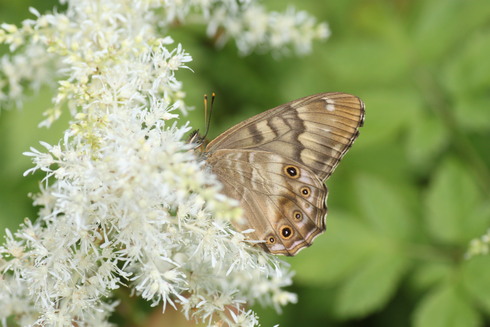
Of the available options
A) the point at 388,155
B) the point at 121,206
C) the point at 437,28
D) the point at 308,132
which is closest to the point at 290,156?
the point at 308,132

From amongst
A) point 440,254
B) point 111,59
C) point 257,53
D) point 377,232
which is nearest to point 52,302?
point 111,59

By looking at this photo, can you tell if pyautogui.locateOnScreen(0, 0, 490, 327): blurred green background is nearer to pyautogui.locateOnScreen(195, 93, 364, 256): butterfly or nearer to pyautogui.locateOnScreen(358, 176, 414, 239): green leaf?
pyautogui.locateOnScreen(358, 176, 414, 239): green leaf

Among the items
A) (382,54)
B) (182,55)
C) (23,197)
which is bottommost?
(23,197)

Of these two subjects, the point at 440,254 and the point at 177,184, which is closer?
the point at 177,184

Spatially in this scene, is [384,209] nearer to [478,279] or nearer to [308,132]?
[478,279]

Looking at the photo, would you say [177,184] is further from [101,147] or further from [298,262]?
[298,262]

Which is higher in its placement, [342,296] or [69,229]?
[69,229]

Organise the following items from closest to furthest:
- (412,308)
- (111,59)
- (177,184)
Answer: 1. (177,184)
2. (111,59)
3. (412,308)
